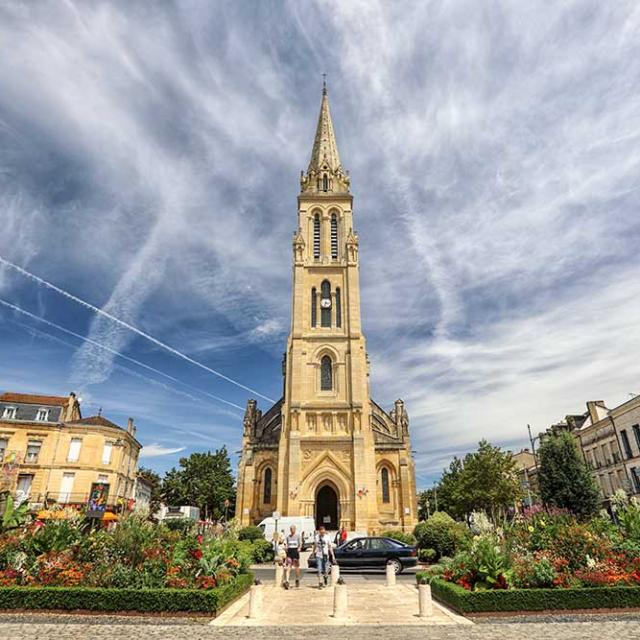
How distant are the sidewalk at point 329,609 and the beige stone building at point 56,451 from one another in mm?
20926

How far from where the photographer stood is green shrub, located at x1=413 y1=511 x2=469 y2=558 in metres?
19.9

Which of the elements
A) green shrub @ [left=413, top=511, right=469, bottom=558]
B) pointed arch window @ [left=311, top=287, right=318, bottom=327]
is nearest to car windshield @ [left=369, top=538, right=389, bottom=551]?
green shrub @ [left=413, top=511, right=469, bottom=558]

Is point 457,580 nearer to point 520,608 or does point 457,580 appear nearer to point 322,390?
point 520,608

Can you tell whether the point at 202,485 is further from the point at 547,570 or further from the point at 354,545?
the point at 547,570

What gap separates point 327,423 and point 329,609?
23429 mm

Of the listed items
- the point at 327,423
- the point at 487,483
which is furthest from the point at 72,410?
the point at 487,483

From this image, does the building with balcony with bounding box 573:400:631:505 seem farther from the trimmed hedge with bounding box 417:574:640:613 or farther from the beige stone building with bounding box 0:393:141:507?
the beige stone building with bounding box 0:393:141:507

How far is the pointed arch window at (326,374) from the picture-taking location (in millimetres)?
34812

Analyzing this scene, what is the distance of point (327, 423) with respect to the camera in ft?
109

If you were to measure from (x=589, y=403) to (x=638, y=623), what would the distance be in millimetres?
33002

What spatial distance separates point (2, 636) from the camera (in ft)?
24.8

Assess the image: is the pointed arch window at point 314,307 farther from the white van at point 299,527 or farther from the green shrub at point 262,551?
the green shrub at point 262,551

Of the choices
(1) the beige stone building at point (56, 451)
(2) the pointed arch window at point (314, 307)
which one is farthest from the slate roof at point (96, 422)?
(2) the pointed arch window at point (314, 307)

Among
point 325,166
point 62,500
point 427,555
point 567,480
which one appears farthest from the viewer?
point 325,166
